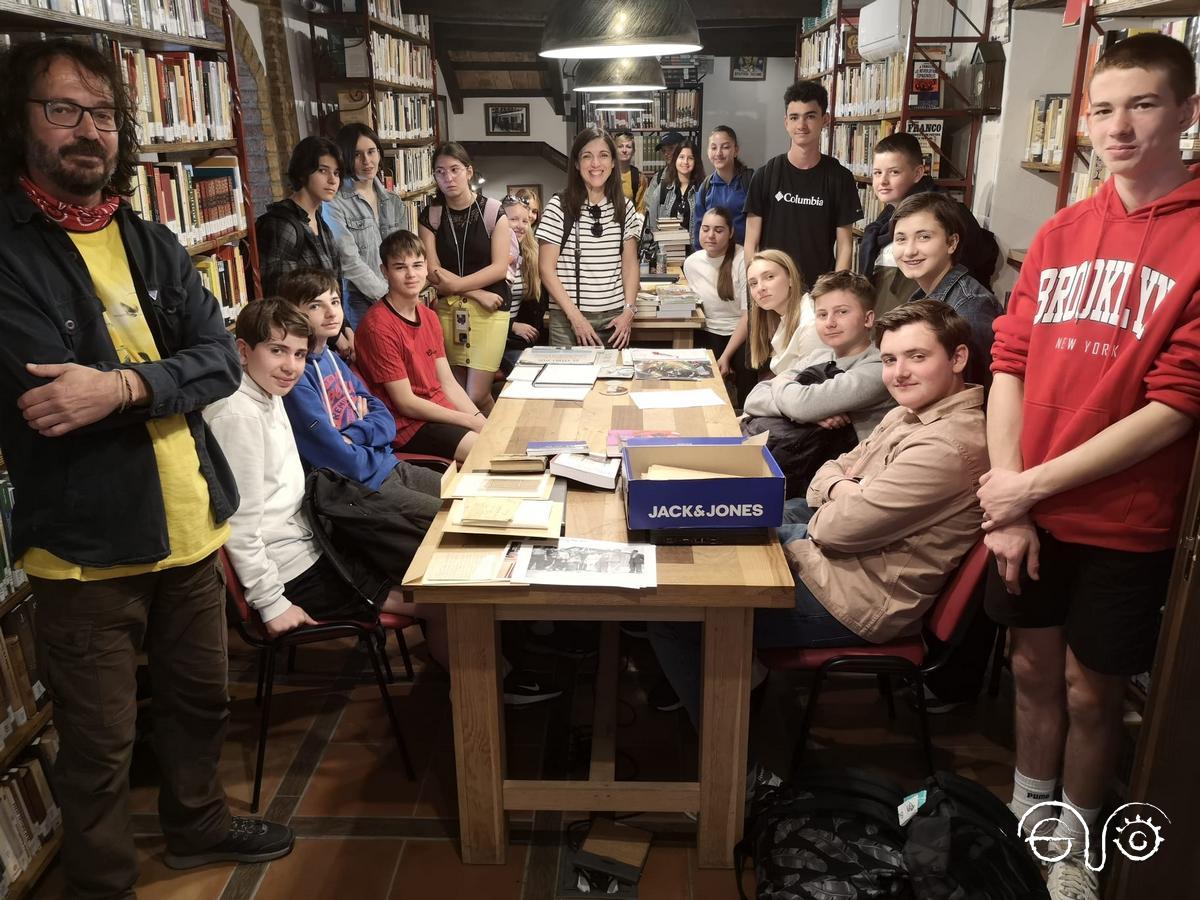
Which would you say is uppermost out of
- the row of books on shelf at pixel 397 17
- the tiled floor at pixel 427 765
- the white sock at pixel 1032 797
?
the row of books on shelf at pixel 397 17

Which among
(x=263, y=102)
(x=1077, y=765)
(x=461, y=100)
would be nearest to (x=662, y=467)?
(x=1077, y=765)

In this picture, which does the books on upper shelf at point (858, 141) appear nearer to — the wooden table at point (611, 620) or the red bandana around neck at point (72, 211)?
the wooden table at point (611, 620)

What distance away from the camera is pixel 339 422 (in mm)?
2621

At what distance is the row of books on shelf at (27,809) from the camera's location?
6.16ft

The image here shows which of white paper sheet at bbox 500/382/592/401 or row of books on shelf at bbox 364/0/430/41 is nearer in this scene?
white paper sheet at bbox 500/382/592/401

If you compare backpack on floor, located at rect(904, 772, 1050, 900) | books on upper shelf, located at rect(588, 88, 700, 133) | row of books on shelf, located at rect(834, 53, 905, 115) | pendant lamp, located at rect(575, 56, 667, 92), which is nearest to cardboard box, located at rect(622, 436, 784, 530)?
backpack on floor, located at rect(904, 772, 1050, 900)

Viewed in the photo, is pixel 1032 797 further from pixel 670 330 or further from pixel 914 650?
pixel 670 330

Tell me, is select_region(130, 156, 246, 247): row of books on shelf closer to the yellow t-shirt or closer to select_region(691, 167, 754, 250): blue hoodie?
the yellow t-shirt

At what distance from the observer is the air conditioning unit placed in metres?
4.57

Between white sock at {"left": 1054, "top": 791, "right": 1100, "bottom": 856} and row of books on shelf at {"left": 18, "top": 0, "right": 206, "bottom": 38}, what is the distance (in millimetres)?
2865

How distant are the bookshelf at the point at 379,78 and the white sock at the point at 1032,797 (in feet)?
16.0

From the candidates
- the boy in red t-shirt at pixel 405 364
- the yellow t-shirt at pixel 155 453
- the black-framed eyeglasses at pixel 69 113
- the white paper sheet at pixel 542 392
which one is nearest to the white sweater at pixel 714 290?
the white paper sheet at pixel 542 392

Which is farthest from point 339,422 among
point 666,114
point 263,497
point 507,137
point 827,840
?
point 666,114

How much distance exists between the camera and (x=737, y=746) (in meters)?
1.91
